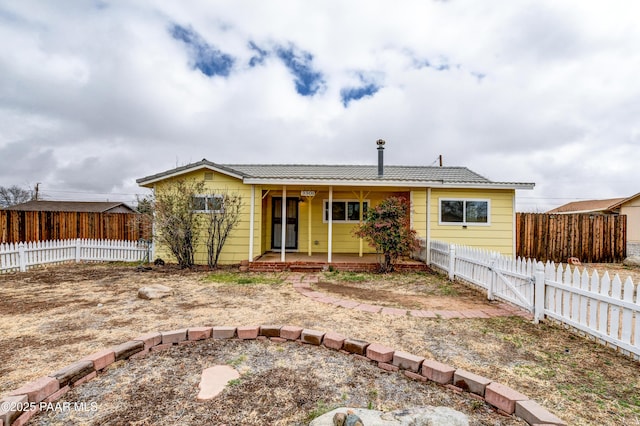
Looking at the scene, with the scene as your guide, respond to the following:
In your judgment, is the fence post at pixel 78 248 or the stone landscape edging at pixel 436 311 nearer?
the stone landscape edging at pixel 436 311

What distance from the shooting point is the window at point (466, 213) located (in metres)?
9.91

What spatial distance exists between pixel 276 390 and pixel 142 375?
1.24m

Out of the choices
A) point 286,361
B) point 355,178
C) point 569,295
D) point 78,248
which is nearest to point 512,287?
point 569,295

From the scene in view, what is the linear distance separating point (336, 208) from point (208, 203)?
440 centimetres

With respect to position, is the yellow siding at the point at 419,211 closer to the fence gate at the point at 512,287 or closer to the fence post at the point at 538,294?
the fence gate at the point at 512,287

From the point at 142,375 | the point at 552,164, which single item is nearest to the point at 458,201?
the point at 142,375

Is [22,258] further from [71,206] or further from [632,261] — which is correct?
[71,206]

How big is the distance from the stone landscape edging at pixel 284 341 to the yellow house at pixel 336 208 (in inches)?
206

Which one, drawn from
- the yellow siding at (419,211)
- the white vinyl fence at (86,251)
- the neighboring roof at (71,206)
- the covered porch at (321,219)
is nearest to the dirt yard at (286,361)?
the white vinyl fence at (86,251)

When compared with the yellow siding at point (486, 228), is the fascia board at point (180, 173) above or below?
above

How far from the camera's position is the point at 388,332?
368cm

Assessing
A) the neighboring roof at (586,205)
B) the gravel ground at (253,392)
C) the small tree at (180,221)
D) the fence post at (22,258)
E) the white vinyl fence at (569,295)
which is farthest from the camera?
the neighboring roof at (586,205)

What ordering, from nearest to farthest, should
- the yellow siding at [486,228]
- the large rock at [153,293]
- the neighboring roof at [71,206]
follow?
the large rock at [153,293], the yellow siding at [486,228], the neighboring roof at [71,206]

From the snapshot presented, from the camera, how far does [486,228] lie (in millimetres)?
9883
